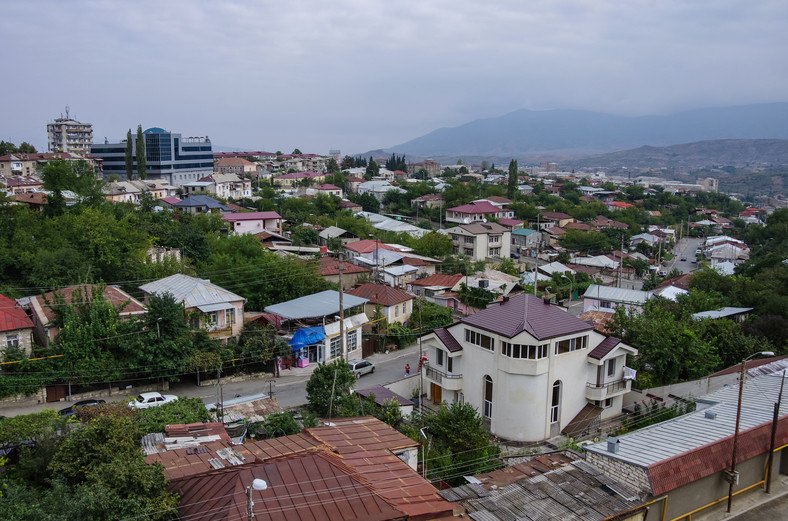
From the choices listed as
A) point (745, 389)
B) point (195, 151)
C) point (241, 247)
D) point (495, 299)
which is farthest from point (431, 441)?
point (195, 151)

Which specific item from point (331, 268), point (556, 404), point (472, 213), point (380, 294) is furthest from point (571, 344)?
point (472, 213)

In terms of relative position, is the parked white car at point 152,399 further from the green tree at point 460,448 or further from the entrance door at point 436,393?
the green tree at point 460,448

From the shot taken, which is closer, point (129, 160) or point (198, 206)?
point (198, 206)

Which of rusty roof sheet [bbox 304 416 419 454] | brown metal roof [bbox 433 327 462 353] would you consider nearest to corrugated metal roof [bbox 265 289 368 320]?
brown metal roof [bbox 433 327 462 353]

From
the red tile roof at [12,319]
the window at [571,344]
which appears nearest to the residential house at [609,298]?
the window at [571,344]

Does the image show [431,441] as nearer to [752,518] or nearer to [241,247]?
[752,518]

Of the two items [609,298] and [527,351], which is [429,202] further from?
[527,351]
